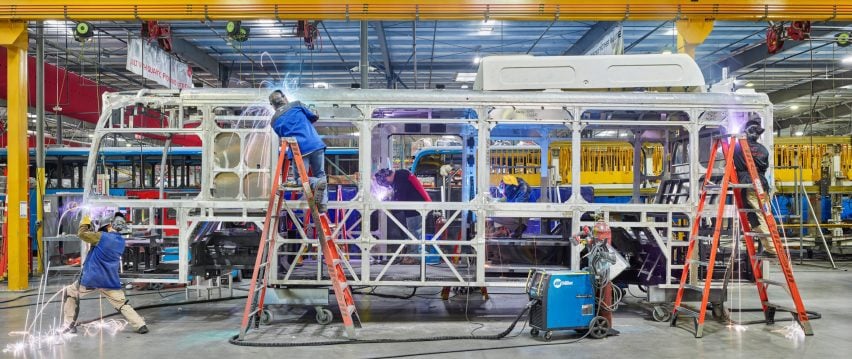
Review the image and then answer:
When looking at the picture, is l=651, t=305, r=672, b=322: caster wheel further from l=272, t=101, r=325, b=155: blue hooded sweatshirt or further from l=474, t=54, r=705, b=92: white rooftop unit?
l=272, t=101, r=325, b=155: blue hooded sweatshirt

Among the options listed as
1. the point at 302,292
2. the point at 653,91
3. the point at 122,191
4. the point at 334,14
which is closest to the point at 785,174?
the point at 653,91

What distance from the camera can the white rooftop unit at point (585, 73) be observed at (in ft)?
23.9

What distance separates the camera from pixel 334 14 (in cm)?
962

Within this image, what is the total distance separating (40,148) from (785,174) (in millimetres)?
17655

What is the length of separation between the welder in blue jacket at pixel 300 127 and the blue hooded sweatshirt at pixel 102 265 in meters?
2.27

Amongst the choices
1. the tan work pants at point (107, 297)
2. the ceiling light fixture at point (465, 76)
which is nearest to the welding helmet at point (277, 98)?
the tan work pants at point (107, 297)

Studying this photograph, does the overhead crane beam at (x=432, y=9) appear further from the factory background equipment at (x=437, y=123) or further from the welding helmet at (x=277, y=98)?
the welding helmet at (x=277, y=98)

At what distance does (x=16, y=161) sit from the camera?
386 inches

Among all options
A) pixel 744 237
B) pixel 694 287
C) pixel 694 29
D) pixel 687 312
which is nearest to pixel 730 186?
pixel 744 237

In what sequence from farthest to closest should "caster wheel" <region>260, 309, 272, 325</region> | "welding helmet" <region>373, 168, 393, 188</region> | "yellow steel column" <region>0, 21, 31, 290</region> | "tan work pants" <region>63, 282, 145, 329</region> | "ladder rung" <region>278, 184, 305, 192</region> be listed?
"yellow steel column" <region>0, 21, 31, 290</region> < "welding helmet" <region>373, 168, 393, 188</region> < "caster wheel" <region>260, 309, 272, 325</region> < "tan work pants" <region>63, 282, 145, 329</region> < "ladder rung" <region>278, 184, 305, 192</region>

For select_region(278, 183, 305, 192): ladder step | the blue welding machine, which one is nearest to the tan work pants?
select_region(278, 183, 305, 192): ladder step

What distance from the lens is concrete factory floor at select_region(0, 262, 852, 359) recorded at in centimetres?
598

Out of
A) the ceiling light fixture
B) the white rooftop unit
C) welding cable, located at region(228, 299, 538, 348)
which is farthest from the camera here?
the ceiling light fixture

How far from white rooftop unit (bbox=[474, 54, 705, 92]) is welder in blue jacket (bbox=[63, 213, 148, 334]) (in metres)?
4.70
